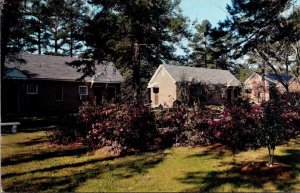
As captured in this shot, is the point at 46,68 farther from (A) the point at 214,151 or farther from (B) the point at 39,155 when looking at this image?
(A) the point at 214,151

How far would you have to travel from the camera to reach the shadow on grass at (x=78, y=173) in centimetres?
807

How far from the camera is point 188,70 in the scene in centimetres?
4700

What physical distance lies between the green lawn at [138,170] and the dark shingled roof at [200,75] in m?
32.2

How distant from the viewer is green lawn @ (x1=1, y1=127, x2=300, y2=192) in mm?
7969

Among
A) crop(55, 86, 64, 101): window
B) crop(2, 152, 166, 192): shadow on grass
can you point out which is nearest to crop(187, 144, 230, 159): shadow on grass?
crop(2, 152, 166, 192): shadow on grass

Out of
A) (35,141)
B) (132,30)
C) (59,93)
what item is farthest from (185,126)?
(59,93)

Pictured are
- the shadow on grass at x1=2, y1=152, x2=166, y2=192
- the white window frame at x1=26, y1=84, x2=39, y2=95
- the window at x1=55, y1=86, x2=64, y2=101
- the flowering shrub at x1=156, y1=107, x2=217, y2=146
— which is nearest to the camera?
the shadow on grass at x1=2, y1=152, x2=166, y2=192

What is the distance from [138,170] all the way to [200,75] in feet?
126

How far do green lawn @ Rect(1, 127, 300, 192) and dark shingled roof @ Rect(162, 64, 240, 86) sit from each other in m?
32.2

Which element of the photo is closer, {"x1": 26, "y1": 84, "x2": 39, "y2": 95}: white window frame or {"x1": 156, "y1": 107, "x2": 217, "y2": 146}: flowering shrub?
{"x1": 156, "y1": 107, "x2": 217, "y2": 146}: flowering shrub

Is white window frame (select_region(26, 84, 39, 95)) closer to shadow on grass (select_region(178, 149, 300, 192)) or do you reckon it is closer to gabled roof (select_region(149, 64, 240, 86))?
gabled roof (select_region(149, 64, 240, 86))

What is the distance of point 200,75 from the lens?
46844mm

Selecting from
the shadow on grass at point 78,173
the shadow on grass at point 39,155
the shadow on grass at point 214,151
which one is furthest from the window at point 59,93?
the shadow on grass at point 78,173

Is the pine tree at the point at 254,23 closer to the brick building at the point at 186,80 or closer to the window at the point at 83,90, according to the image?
the window at the point at 83,90
